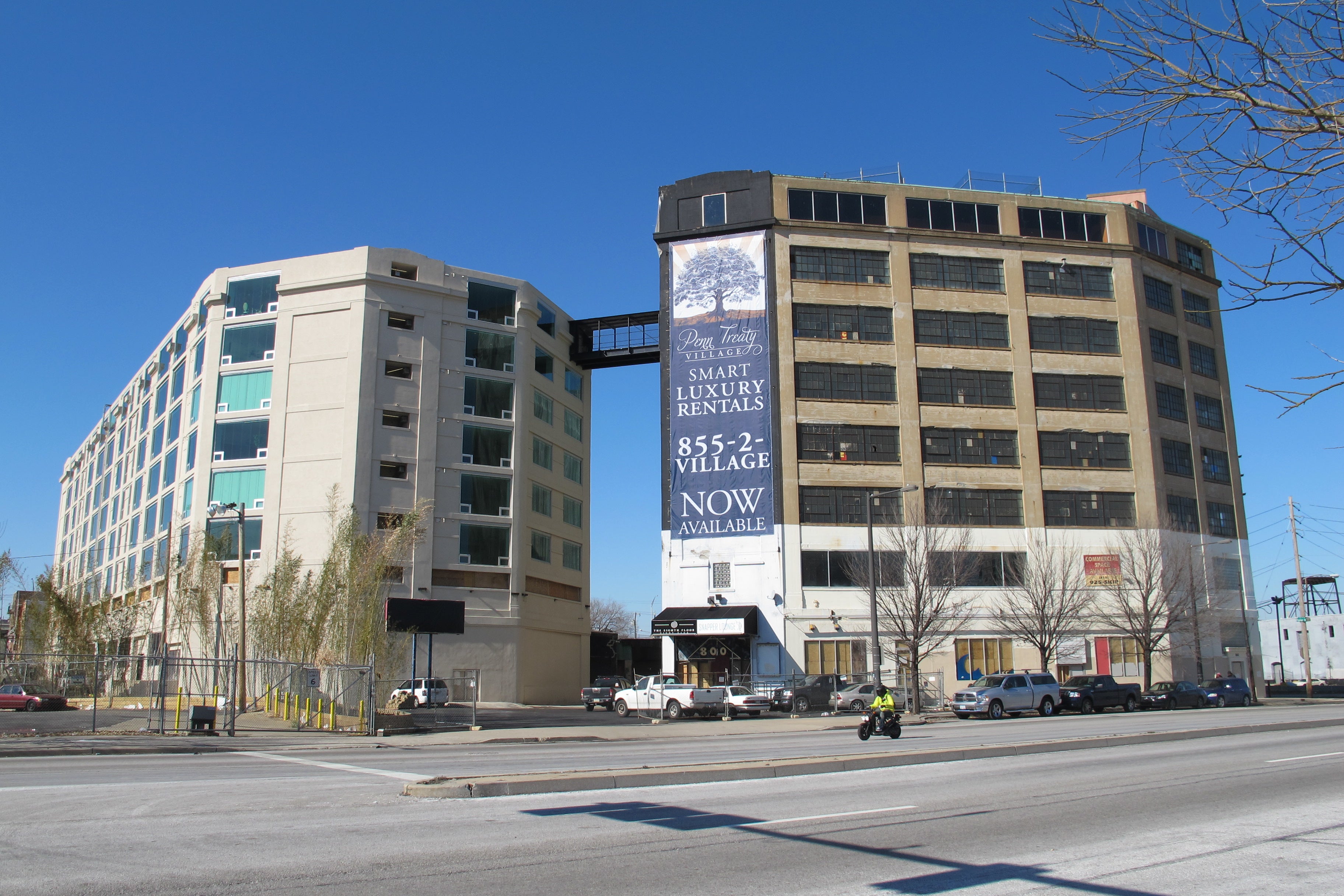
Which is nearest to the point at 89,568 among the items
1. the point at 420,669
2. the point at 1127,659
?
the point at 420,669

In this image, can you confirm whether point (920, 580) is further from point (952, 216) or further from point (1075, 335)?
point (952, 216)

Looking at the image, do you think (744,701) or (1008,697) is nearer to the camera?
(1008,697)

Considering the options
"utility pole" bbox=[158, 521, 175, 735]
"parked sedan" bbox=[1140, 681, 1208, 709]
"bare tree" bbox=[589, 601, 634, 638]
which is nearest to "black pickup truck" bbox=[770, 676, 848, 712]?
"parked sedan" bbox=[1140, 681, 1208, 709]

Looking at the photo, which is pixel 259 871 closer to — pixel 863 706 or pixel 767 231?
pixel 863 706

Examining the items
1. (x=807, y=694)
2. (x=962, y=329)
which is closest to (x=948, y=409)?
(x=962, y=329)

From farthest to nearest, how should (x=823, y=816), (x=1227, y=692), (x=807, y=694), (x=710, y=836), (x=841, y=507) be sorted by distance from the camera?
1. (x=841, y=507)
2. (x=1227, y=692)
3. (x=807, y=694)
4. (x=823, y=816)
5. (x=710, y=836)

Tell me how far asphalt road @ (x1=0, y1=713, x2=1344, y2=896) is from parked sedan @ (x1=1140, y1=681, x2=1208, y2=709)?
100ft

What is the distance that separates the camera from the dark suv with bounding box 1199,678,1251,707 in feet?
152

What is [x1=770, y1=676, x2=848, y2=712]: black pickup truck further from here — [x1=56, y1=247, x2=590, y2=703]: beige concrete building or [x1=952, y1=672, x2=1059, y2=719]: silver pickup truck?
[x1=56, y1=247, x2=590, y2=703]: beige concrete building

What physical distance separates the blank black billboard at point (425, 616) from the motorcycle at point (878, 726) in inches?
819

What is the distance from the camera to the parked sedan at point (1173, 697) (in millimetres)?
43500

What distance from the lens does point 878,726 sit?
78.7 feet

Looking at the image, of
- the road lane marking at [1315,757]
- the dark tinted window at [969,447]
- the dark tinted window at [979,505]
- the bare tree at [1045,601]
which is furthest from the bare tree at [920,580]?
the road lane marking at [1315,757]

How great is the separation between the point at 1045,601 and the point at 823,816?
41560 millimetres
